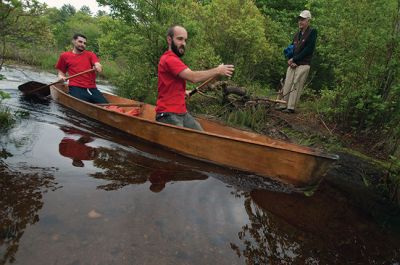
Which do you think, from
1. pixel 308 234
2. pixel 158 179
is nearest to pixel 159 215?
pixel 158 179

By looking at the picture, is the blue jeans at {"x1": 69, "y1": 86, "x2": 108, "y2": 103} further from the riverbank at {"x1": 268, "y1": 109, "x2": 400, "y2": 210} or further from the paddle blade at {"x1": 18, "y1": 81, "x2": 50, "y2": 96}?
the riverbank at {"x1": 268, "y1": 109, "x2": 400, "y2": 210}

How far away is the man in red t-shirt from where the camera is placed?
452 centimetres

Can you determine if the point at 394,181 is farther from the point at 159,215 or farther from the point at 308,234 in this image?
the point at 159,215

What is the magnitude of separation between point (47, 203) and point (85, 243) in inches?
29.7

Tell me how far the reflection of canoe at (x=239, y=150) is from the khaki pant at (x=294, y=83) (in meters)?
2.49

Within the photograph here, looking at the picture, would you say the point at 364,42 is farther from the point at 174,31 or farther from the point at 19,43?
the point at 19,43

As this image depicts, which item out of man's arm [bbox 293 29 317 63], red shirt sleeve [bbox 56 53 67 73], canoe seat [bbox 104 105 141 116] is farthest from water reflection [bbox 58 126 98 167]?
man's arm [bbox 293 29 317 63]

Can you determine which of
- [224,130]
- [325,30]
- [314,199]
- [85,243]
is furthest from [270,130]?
[85,243]

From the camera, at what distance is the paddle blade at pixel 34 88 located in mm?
8953

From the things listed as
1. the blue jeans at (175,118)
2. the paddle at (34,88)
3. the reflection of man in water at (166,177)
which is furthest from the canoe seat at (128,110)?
the reflection of man in water at (166,177)

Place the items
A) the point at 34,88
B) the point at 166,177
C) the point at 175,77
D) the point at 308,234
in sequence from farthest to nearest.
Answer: the point at 34,88 < the point at 175,77 < the point at 166,177 < the point at 308,234

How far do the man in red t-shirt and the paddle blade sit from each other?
204 inches

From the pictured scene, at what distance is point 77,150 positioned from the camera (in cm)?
493

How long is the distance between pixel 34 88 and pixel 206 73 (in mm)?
6465
